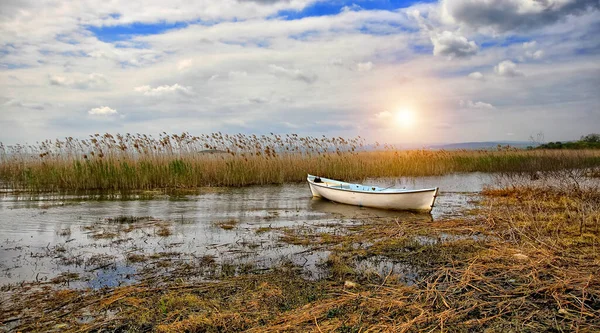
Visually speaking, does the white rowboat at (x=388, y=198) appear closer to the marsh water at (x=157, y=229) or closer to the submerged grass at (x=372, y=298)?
the marsh water at (x=157, y=229)

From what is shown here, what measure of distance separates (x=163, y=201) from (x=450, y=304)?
1217 centimetres

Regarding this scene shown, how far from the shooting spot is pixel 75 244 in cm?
857

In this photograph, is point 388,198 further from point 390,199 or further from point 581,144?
point 581,144

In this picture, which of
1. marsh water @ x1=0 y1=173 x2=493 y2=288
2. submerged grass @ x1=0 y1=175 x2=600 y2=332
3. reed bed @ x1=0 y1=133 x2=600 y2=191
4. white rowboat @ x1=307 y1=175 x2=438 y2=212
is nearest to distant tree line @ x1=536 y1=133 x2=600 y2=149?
reed bed @ x1=0 y1=133 x2=600 y2=191

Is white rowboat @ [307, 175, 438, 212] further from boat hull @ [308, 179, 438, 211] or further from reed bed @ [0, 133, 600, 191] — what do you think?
reed bed @ [0, 133, 600, 191]

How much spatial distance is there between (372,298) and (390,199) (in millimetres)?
7769

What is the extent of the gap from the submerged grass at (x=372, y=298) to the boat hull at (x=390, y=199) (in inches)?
172

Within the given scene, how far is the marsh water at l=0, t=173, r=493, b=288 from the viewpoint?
692 cm

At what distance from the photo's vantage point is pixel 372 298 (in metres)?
4.92

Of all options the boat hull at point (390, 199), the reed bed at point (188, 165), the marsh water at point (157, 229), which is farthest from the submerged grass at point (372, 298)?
the reed bed at point (188, 165)

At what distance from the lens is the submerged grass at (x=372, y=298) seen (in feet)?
14.2

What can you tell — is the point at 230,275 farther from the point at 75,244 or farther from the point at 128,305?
the point at 75,244

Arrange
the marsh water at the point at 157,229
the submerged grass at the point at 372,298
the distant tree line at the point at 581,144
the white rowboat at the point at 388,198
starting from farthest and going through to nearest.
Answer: the distant tree line at the point at 581,144, the white rowboat at the point at 388,198, the marsh water at the point at 157,229, the submerged grass at the point at 372,298

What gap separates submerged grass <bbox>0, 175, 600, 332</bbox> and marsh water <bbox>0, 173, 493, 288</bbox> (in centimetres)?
64
